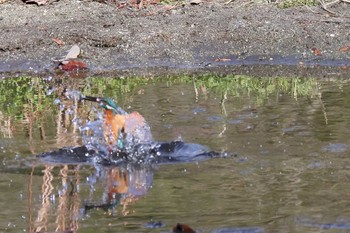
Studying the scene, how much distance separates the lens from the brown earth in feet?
36.7

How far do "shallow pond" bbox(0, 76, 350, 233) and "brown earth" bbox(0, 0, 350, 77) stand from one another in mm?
1428

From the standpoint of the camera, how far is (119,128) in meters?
6.84

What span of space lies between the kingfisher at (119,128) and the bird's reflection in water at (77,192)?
0.96ft

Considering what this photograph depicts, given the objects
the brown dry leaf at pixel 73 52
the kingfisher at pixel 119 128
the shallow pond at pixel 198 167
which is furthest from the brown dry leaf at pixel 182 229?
the brown dry leaf at pixel 73 52

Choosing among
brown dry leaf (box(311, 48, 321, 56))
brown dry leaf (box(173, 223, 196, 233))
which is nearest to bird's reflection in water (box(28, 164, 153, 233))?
brown dry leaf (box(173, 223, 196, 233))

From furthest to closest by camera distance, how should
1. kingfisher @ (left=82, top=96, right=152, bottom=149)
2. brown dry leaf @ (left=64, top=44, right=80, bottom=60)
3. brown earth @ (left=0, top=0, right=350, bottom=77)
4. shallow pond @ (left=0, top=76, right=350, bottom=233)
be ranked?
brown dry leaf @ (left=64, top=44, right=80, bottom=60), brown earth @ (left=0, top=0, right=350, bottom=77), kingfisher @ (left=82, top=96, right=152, bottom=149), shallow pond @ (left=0, top=76, right=350, bottom=233)

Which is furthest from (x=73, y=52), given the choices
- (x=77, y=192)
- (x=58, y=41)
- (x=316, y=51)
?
(x=77, y=192)

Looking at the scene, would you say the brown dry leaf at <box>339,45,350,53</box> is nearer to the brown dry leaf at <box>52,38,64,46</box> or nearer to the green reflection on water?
the green reflection on water

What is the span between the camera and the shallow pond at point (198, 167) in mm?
5082

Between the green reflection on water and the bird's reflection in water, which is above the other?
the bird's reflection in water

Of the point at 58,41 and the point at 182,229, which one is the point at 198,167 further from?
the point at 58,41

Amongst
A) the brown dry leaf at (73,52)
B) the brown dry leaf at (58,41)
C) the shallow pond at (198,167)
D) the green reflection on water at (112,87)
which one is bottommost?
the green reflection on water at (112,87)

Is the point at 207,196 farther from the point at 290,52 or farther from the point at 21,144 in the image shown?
the point at 290,52

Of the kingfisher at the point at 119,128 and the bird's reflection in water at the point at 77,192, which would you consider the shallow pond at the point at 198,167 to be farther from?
the kingfisher at the point at 119,128
